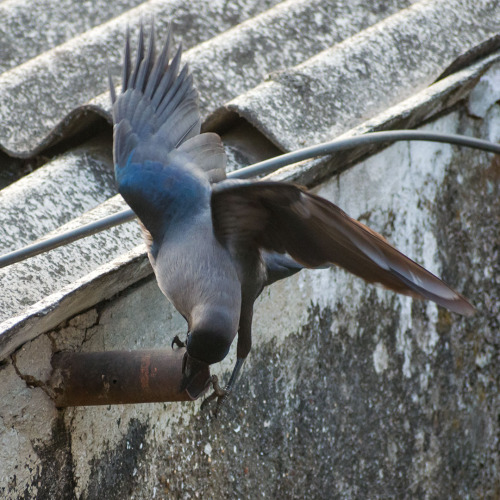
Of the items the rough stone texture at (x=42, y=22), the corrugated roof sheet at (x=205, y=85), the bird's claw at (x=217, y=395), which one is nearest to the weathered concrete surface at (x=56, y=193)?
the corrugated roof sheet at (x=205, y=85)

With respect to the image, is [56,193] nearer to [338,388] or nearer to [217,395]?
[217,395]

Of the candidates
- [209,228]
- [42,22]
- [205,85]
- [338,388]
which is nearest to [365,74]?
[205,85]

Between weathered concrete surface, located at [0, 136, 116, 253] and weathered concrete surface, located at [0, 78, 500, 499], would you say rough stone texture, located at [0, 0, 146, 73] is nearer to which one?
weathered concrete surface, located at [0, 136, 116, 253]

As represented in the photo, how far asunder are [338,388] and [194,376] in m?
0.81

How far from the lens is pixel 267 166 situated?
5.41ft

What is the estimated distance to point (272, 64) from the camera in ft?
8.22

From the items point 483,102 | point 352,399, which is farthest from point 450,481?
point 483,102

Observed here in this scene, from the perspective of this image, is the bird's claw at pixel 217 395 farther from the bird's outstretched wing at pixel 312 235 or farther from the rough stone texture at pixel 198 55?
the rough stone texture at pixel 198 55

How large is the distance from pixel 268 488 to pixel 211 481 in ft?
0.59

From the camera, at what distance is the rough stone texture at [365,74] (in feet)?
7.00

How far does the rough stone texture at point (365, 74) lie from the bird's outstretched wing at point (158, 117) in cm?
35

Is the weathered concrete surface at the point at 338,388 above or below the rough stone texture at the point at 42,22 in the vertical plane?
below

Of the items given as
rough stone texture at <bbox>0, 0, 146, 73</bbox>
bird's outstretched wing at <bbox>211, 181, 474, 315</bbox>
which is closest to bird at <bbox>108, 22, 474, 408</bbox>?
bird's outstretched wing at <bbox>211, 181, 474, 315</bbox>

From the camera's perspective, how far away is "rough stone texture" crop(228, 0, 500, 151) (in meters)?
2.13
